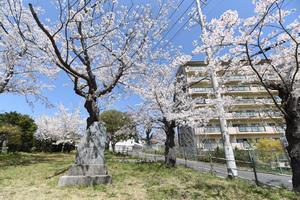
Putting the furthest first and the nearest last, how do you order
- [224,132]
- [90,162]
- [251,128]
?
[251,128] → [224,132] → [90,162]

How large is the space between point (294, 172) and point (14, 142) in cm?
2904

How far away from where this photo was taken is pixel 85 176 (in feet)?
20.9

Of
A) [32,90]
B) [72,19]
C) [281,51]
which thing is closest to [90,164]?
[72,19]

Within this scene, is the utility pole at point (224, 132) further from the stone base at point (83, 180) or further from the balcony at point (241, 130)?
the balcony at point (241, 130)

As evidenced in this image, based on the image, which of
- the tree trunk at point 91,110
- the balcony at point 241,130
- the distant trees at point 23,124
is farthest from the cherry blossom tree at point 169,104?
the distant trees at point 23,124

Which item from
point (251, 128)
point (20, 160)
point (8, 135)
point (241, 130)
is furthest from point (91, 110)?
point (251, 128)

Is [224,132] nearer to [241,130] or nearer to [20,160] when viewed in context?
[20,160]

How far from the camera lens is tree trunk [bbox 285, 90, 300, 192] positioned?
5234 mm

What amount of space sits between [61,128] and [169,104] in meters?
27.6

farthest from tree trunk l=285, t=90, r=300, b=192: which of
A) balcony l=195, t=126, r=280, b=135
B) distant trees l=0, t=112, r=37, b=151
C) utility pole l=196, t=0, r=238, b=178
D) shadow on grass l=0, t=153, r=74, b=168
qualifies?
distant trees l=0, t=112, r=37, b=151

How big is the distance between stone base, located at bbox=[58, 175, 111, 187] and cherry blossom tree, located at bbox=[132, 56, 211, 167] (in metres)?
6.43

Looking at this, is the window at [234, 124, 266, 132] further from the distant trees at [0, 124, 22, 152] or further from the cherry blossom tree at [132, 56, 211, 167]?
the distant trees at [0, 124, 22, 152]

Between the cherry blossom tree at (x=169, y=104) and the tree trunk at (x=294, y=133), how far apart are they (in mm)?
7378

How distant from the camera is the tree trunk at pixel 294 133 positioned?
5234mm
